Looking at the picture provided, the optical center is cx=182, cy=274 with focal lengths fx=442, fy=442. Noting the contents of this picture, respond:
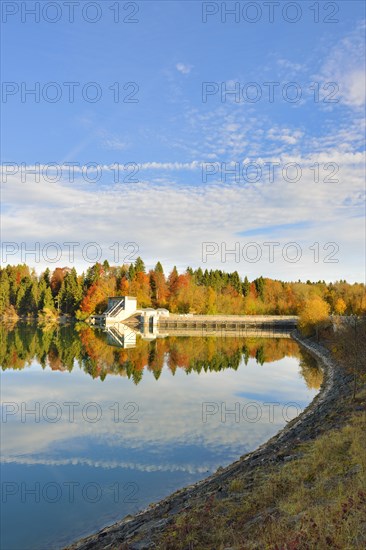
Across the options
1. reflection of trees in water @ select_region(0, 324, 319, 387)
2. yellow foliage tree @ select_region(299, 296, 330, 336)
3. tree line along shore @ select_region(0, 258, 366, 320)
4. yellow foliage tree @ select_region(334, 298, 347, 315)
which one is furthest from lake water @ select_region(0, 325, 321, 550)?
tree line along shore @ select_region(0, 258, 366, 320)

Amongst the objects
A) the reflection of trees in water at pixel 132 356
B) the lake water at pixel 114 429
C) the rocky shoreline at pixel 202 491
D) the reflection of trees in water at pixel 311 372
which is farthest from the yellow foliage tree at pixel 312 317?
the rocky shoreline at pixel 202 491

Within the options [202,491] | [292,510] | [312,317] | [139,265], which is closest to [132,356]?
[312,317]

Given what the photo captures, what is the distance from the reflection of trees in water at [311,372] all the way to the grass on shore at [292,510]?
68.8ft

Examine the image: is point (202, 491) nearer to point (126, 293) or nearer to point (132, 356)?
point (132, 356)

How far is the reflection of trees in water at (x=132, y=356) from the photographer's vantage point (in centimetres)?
3633

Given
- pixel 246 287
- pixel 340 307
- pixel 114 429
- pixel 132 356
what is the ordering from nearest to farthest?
pixel 114 429, pixel 132 356, pixel 340 307, pixel 246 287

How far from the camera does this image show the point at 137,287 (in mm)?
111188

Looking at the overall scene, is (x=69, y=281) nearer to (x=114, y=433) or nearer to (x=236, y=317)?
(x=236, y=317)

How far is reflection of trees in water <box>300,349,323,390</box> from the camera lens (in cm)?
3186

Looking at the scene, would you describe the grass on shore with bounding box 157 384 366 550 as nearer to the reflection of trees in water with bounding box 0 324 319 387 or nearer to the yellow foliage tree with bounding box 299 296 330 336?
the reflection of trees in water with bounding box 0 324 319 387

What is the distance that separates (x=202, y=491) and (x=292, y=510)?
4218 millimetres

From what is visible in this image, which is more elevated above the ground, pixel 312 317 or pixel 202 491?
pixel 312 317

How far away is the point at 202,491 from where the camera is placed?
441 inches

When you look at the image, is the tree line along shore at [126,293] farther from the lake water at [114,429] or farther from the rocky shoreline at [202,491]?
the rocky shoreline at [202,491]
